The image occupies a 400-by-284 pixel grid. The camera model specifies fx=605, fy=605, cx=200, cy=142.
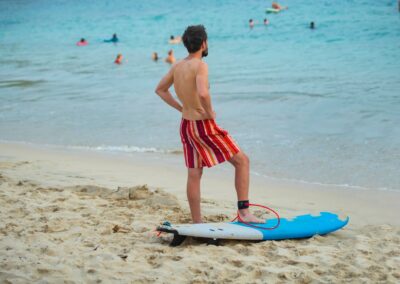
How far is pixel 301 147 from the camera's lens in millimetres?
8695

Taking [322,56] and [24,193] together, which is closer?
[24,193]

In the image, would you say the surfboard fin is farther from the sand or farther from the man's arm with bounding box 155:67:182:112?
the man's arm with bounding box 155:67:182:112

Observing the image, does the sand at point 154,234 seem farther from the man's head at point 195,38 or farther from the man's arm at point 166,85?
the man's head at point 195,38

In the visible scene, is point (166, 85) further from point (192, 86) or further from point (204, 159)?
point (204, 159)

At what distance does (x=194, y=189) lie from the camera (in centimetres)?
464

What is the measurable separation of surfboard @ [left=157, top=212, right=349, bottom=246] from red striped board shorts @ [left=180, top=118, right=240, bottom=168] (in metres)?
0.49

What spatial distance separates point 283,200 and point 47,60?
63.7 ft

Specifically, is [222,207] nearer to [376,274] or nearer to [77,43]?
[376,274]

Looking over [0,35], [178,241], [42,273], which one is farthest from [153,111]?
[0,35]

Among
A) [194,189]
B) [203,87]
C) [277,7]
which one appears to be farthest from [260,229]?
[277,7]

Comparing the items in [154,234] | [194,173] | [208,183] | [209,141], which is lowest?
[208,183]

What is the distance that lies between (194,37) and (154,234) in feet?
5.06

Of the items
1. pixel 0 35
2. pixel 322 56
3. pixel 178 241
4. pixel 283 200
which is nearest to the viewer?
pixel 178 241

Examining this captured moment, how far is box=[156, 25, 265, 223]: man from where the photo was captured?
436 cm
